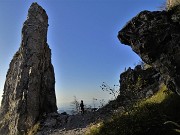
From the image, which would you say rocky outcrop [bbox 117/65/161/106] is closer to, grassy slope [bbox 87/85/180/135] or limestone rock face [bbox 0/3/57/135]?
grassy slope [bbox 87/85/180/135]

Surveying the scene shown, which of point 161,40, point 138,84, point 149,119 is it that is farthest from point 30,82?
point 161,40

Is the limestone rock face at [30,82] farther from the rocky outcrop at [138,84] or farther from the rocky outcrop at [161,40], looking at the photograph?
the rocky outcrop at [161,40]

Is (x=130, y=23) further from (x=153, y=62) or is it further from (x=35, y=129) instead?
(x=35, y=129)

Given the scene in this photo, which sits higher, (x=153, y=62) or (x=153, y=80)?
(x=153, y=80)

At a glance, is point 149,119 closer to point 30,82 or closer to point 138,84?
point 138,84

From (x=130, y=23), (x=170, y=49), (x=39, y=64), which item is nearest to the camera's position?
(x=170, y=49)

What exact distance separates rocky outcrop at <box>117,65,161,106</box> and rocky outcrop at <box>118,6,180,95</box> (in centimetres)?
1148

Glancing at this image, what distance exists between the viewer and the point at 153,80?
39.7 m

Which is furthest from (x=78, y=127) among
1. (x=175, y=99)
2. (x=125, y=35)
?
(x=125, y=35)

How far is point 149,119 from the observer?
26516 mm

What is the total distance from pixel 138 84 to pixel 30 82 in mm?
14162

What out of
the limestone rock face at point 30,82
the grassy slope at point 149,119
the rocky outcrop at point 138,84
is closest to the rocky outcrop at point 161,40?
the grassy slope at point 149,119

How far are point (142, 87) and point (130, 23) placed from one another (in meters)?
18.2

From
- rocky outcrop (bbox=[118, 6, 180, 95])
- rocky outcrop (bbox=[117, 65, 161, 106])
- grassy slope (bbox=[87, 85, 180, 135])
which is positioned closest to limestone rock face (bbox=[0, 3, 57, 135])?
rocky outcrop (bbox=[117, 65, 161, 106])
